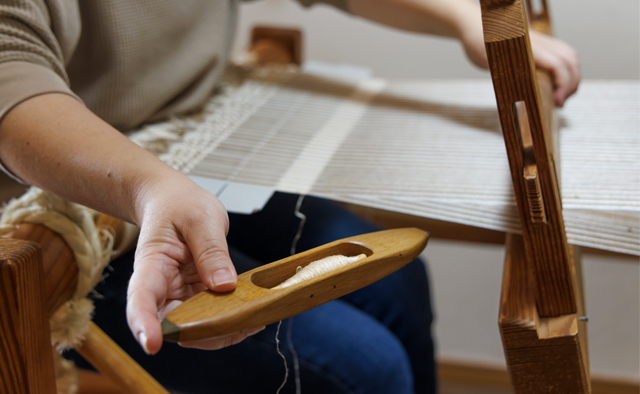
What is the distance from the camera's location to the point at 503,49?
28 cm

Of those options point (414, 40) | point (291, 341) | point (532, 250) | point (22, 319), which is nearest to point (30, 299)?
point (22, 319)

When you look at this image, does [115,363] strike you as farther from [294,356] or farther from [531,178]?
[531,178]

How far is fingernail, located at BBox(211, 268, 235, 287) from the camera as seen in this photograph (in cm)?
25

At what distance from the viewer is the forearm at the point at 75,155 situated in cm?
33

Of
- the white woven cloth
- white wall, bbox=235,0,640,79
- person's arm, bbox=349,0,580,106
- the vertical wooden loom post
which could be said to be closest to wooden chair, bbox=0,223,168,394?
the white woven cloth

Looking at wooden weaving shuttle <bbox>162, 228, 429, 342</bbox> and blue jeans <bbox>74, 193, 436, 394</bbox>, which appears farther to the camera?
blue jeans <bbox>74, 193, 436, 394</bbox>

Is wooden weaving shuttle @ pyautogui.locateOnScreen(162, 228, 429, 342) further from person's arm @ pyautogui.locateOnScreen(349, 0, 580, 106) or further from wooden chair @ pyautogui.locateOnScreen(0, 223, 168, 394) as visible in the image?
person's arm @ pyautogui.locateOnScreen(349, 0, 580, 106)

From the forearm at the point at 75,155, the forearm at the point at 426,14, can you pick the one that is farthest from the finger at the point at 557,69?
the forearm at the point at 75,155

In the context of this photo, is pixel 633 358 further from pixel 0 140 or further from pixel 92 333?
pixel 0 140

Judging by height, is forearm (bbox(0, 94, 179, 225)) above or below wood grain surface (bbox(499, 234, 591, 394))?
above

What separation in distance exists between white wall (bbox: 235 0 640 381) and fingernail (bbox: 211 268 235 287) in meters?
0.84

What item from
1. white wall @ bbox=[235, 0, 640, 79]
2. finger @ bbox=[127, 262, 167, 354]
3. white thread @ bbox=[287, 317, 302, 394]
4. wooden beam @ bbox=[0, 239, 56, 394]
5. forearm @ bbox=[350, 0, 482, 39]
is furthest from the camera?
white wall @ bbox=[235, 0, 640, 79]

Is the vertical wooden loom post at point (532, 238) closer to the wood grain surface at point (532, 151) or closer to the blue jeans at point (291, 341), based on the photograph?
the wood grain surface at point (532, 151)

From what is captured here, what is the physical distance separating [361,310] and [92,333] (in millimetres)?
353
